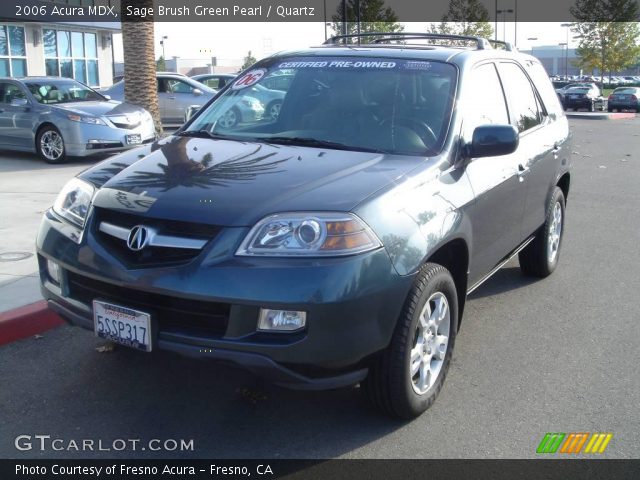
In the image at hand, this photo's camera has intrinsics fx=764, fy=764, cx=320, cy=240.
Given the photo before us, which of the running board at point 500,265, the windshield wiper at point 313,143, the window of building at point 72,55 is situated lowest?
the running board at point 500,265

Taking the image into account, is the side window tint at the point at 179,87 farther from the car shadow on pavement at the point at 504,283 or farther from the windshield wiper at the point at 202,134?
the windshield wiper at the point at 202,134

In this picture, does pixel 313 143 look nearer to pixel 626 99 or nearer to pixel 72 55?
pixel 72 55

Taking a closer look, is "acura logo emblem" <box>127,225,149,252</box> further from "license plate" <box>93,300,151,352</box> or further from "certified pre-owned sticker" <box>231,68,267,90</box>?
"certified pre-owned sticker" <box>231,68,267,90</box>

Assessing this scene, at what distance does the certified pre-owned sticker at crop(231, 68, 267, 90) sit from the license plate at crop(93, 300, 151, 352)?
2124 mm

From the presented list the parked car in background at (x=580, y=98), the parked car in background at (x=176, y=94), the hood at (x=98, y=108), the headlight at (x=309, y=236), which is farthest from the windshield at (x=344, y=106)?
the parked car in background at (x=580, y=98)

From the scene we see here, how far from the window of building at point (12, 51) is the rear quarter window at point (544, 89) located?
72.0 feet

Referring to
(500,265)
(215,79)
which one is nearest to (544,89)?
(500,265)

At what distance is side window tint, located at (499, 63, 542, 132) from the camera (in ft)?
17.3

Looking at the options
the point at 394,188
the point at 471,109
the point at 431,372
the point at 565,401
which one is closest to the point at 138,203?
the point at 394,188

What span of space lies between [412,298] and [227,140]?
162 cm

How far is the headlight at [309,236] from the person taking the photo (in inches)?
127

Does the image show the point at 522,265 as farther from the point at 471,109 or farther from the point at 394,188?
the point at 394,188

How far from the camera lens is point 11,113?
500 inches

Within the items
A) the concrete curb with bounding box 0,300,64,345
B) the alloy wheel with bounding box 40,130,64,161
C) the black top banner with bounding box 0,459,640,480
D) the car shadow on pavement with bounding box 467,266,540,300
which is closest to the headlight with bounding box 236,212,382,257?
the black top banner with bounding box 0,459,640,480
